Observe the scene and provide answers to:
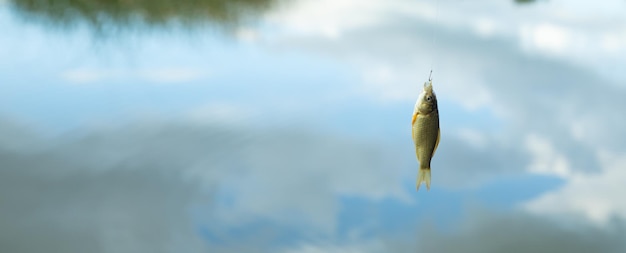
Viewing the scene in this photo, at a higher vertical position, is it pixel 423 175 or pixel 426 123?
pixel 426 123

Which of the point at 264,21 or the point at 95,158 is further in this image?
the point at 264,21

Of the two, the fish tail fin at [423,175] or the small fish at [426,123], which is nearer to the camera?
the small fish at [426,123]

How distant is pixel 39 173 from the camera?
5.88m

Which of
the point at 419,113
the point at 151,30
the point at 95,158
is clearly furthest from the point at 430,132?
the point at 151,30

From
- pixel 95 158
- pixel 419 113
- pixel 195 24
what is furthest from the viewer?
pixel 195 24

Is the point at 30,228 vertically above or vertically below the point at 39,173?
below

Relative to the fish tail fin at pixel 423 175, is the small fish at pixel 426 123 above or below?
above

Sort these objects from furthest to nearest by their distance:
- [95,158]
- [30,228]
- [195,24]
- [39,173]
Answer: [195,24] < [95,158] < [39,173] < [30,228]

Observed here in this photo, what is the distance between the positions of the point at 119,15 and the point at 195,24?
85cm

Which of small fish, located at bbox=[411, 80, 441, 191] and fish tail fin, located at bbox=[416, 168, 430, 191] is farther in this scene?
fish tail fin, located at bbox=[416, 168, 430, 191]

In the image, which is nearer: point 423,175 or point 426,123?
point 426,123

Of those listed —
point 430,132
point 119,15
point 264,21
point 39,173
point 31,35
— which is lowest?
point 430,132

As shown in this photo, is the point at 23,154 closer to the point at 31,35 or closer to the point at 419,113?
the point at 31,35

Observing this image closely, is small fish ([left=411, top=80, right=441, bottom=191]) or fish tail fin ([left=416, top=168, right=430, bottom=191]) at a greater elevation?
small fish ([left=411, top=80, right=441, bottom=191])
